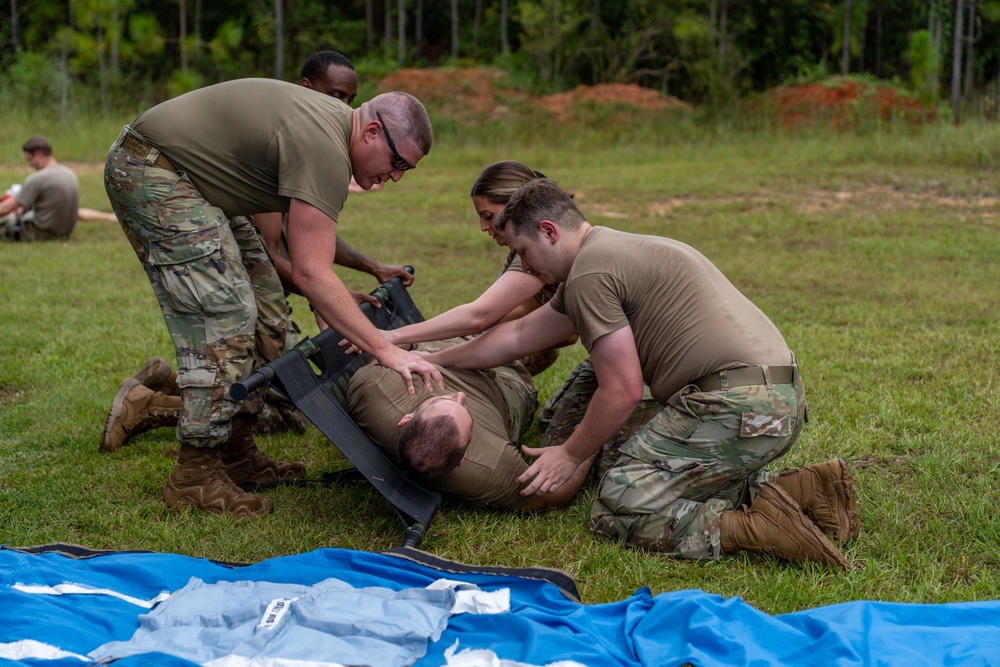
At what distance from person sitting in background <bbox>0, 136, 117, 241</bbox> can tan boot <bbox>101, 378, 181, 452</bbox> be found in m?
7.37

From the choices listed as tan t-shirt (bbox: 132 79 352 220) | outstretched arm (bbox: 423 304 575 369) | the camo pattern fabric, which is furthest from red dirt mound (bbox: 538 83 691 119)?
tan t-shirt (bbox: 132 79 352 220)

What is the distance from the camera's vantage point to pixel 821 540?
3.52 m

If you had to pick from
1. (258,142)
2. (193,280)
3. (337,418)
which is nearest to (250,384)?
(337,418)

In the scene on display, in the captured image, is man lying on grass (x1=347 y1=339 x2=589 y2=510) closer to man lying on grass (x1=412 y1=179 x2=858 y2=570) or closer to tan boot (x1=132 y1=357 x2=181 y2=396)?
man lying on grass (x1=412 y1=179 x2=858 y2=570)

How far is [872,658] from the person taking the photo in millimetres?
2791

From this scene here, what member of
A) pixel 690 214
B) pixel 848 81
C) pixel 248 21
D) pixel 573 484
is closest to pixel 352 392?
pixel 573 484

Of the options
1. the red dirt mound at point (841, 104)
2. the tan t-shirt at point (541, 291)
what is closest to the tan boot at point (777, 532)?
the tan t-shirt at point (541, 291)

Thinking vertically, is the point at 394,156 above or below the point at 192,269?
above

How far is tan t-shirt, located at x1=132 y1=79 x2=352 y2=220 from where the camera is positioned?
3.67m

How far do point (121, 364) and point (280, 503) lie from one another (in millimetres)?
2675

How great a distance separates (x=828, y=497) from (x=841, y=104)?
2183 centimetres

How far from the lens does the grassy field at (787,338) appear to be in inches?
145

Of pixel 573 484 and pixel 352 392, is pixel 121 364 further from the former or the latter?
pixel 573 484

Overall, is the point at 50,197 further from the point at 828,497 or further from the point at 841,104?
the point at 841,104
